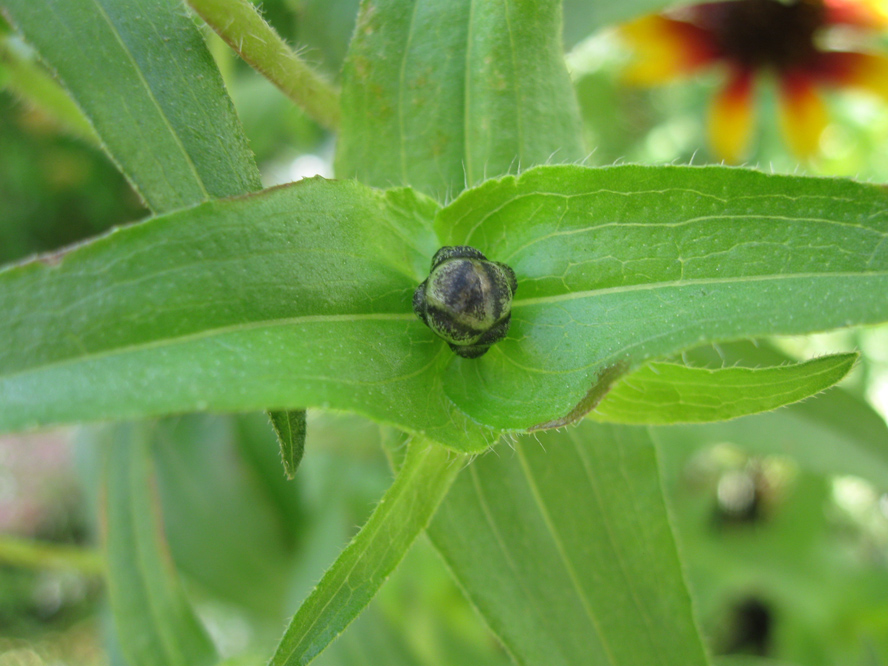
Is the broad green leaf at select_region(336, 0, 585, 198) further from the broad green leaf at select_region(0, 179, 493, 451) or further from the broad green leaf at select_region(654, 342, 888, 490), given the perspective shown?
the broad green leaf at select_region(654, 342, 888, 490)

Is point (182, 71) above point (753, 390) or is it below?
above

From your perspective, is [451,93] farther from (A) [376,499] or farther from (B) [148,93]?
(A) [376,499]

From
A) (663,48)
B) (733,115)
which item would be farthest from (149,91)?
(733,115)

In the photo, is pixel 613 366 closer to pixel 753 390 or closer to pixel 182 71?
pixel 753 390

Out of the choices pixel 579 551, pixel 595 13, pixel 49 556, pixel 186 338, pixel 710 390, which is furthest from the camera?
pixel 49 556

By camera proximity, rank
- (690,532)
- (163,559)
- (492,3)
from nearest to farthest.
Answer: (492,3), (163,559), (690,532)

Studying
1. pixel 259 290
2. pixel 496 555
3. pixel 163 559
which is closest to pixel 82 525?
pixel 163 559

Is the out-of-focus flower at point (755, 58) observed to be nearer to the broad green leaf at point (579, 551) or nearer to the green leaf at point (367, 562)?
the broad green leaf at point (579, 551)
